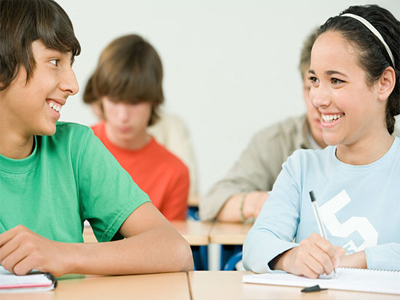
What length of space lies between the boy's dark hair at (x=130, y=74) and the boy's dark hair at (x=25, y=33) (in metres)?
1.42

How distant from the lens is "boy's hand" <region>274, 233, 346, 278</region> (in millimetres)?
1203

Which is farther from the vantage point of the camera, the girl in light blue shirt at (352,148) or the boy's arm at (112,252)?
the girl in light blue shirt at (352,148)

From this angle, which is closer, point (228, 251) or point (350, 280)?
A: point (350, 280)

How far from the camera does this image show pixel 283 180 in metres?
1.62

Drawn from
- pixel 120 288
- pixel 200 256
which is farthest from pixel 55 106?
pixel 200 256

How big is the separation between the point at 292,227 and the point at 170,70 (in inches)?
150

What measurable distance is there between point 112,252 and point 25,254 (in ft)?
0.62

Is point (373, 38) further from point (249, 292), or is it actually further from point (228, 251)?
point (228, 251)

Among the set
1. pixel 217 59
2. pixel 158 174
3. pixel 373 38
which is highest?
pixel 373 38

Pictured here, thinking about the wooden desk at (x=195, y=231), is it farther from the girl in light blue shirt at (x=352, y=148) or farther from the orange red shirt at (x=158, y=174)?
the girl in light blue shirt at (x=352, y=148)

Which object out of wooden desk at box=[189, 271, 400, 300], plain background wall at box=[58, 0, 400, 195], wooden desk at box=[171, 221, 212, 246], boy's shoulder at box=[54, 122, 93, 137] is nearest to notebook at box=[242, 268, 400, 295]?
wooden desk at box=[189, 271, 400, 300]

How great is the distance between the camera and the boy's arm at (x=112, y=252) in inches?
46.0

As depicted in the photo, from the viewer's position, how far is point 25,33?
141 centimetres

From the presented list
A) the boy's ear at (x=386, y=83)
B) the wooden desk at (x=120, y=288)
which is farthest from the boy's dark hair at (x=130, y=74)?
the wooden desk at (x=120, y=288)
